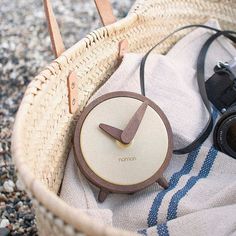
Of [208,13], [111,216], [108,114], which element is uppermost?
[208,13]

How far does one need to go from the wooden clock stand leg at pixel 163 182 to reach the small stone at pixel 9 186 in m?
0.42

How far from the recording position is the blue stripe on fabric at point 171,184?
36.7 inches

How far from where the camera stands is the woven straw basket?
2.27ft

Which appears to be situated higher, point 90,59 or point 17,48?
point 90,59

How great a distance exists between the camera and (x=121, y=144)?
3.24ft

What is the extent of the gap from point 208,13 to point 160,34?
6.4 inches

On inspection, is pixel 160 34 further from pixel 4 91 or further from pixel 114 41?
pixel 4 91

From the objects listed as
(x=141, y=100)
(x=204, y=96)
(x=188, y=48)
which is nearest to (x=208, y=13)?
(x=188, y=48)

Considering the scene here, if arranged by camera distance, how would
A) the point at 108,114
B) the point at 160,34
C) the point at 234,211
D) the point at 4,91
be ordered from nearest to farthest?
the point at 234,211
the point at 108,114
the point at 160,34
the point at 4,91

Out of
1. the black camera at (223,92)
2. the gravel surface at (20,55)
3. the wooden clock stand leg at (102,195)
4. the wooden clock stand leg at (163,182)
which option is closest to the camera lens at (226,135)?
the black camera at (223,92)

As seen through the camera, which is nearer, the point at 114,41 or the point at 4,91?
the point at 114,41

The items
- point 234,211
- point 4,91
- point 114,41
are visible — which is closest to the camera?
point 234,211

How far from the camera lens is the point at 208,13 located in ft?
4.45

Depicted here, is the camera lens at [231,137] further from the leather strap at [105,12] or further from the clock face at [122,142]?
the leather strap at [105,12]
